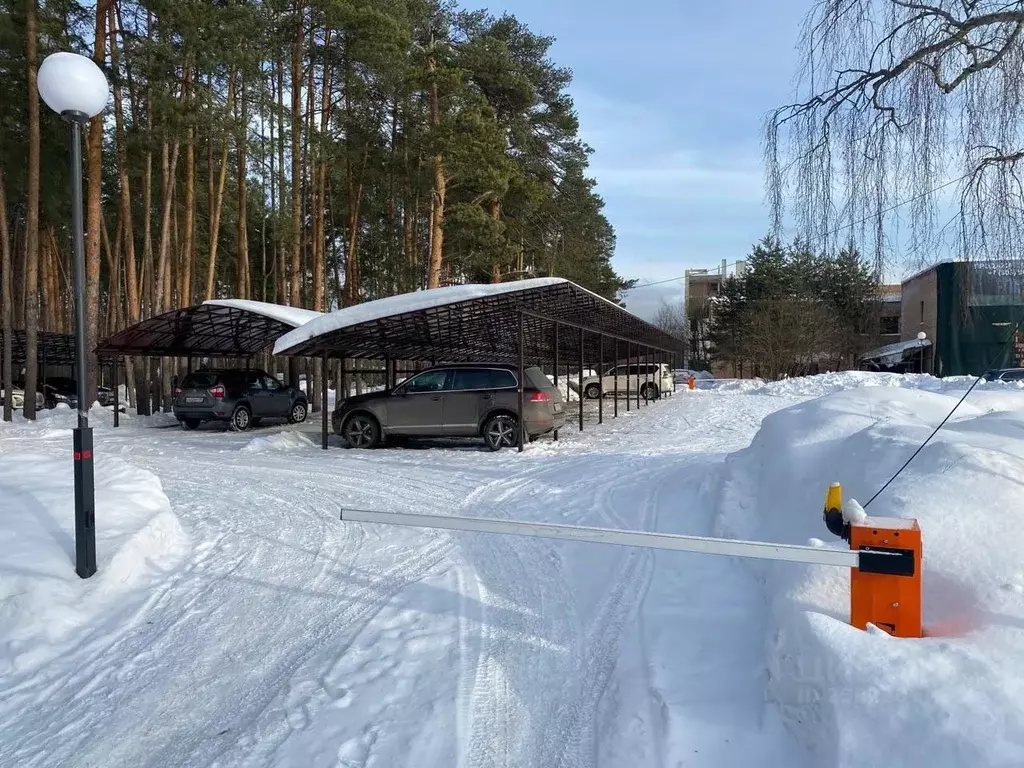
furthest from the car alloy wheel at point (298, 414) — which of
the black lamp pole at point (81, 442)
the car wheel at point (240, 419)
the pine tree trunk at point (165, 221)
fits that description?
the black lamp pole at point (81, 442)

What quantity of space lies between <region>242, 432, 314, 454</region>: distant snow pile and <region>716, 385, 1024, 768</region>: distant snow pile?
9478 mm

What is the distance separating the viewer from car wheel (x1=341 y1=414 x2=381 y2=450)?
532 inches

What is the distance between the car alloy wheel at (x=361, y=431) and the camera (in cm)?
1352

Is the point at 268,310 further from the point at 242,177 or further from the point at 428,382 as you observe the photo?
the point at 242,177

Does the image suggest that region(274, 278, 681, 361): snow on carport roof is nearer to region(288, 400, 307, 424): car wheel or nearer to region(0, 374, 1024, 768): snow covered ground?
region(288, 400, 307, 424): car wheel

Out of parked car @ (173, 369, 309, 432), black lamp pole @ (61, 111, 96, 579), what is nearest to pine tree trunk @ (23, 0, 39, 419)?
parked car @ (173, 369, 309, 432)

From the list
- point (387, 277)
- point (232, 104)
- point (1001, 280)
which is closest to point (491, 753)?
point (1001, 280)

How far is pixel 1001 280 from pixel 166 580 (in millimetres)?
6425

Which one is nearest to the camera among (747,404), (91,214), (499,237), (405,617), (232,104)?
(405,617)

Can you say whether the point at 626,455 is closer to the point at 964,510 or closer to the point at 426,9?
the point at 964,510

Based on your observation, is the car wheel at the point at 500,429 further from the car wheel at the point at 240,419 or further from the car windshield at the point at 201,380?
the car windshield at the point at 201,380

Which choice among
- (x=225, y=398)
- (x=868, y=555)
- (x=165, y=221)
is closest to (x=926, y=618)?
(x=868, y=555)

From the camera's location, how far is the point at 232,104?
20.4m

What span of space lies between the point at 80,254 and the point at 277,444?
886cm
